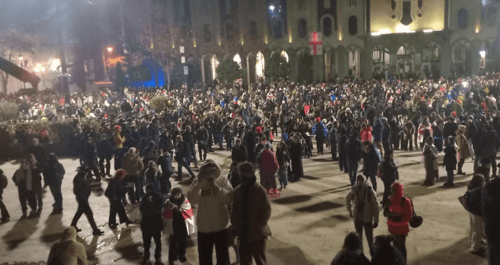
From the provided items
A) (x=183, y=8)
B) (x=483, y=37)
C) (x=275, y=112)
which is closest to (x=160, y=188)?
(x=275, y=112)

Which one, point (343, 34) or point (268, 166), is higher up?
point (343, 34)

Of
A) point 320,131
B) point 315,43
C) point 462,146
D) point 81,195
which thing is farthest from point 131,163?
point 315,43

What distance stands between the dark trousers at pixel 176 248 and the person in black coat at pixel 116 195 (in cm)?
249

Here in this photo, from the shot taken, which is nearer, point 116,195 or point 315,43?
point 116,195

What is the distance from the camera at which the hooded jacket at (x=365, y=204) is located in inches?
281

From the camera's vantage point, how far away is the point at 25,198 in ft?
36.9

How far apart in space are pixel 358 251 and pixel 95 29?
61661 millimetres

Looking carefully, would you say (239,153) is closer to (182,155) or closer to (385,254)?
(182,155)

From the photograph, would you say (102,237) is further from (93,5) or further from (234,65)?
(93,5)

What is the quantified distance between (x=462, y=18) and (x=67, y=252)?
→ 49.7 metres

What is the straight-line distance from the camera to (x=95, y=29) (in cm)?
6081

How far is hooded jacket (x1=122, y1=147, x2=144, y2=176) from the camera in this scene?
1126 cm

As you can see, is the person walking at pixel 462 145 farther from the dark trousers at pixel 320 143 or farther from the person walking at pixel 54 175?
the person walking at pixel 54 175

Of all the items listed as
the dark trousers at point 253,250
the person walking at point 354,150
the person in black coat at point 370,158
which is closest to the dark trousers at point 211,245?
the dark trousers at point 253,250
